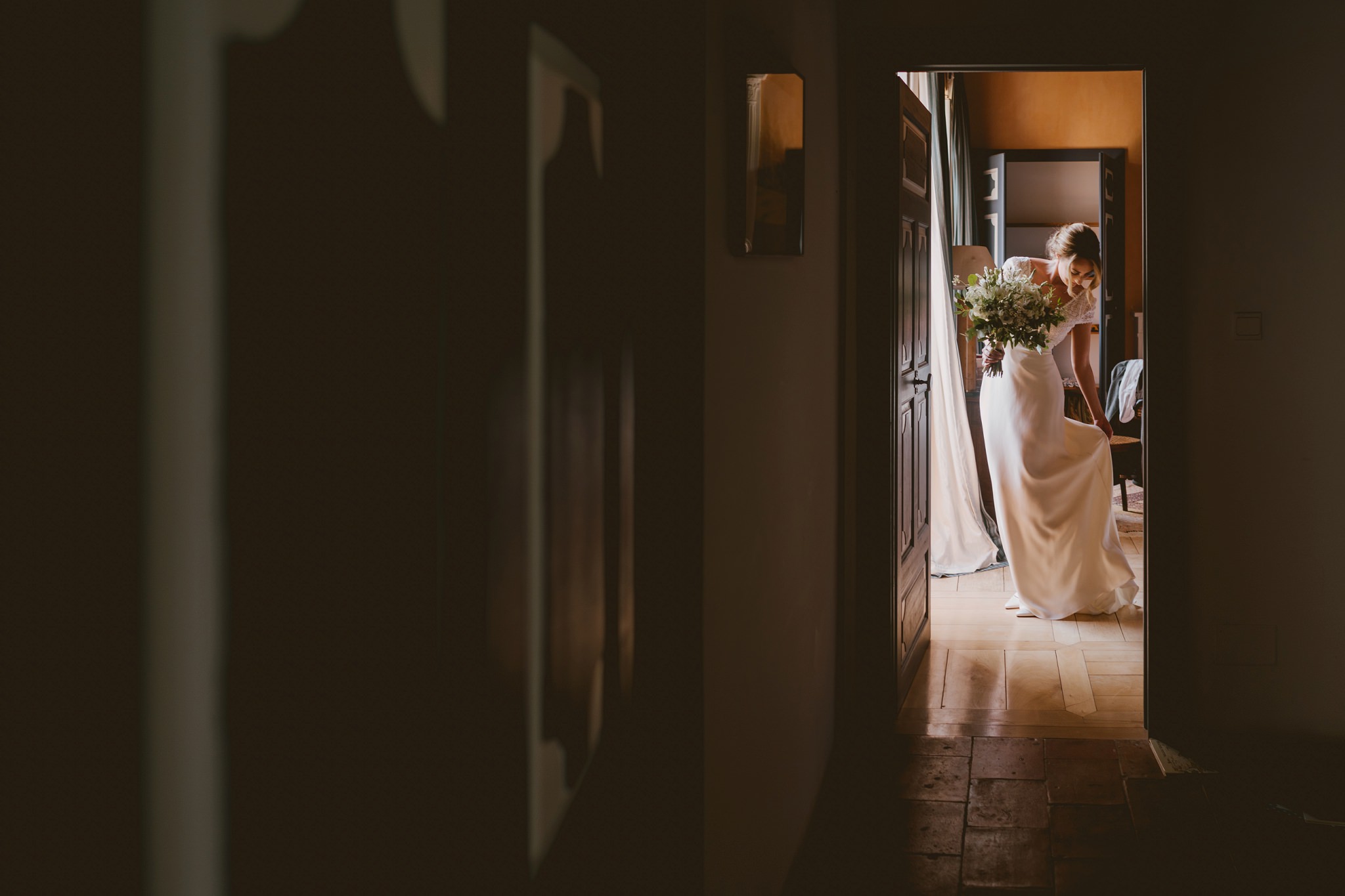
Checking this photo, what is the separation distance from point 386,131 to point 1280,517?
363 cm

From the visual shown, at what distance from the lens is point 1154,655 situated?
12.2 feet

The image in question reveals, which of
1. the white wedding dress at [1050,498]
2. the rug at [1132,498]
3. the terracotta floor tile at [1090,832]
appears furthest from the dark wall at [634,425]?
the rug at [1132,498]

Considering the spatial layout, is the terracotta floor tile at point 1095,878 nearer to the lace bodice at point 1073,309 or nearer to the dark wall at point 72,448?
the dark wall at point 72,448

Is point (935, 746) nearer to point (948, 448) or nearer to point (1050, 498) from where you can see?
point (1050, 498)

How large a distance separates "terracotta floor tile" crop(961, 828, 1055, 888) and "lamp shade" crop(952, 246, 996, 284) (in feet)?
13.9

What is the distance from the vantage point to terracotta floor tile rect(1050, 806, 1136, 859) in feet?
Answer: 9.71

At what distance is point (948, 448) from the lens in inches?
254

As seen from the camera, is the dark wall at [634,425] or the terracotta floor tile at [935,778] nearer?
the dark wall at [634,425]

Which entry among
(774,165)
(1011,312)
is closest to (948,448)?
(1011,312)

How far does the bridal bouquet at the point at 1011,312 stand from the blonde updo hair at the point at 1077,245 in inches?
12.2

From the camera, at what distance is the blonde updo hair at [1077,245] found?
5.74 metres

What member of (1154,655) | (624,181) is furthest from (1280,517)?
(624,181)

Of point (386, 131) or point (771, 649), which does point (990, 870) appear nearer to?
point (771, 649)

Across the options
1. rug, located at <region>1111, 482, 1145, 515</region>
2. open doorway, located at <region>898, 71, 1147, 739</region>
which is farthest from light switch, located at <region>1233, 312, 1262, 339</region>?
rug, located at <region>1111, 482, 1145, 515</region>
